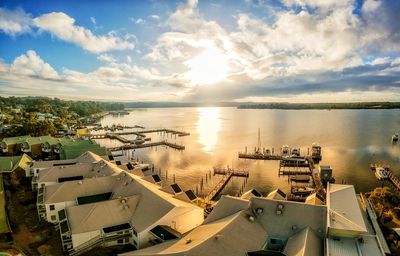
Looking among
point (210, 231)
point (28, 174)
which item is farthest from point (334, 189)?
point (28, 174)

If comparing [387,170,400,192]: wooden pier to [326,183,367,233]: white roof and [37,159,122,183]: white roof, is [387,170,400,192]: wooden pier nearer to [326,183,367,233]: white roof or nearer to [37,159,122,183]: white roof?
[326,183,367,233]: white roof

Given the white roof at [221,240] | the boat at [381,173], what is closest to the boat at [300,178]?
the boat at [381,173]

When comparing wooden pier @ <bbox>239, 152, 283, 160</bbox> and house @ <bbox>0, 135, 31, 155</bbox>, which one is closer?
house @ <bbox>0, 135, 31, 155</bbox>

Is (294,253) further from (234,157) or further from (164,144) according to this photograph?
(164,144)

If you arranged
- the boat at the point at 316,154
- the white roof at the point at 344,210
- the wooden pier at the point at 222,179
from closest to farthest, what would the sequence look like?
the white roof at the point at 344,210
the wooden pier at the point at 222,179
the boat at the point at 316,154

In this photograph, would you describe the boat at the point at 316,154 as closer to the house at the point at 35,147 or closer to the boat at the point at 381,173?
the boat at the point at 381,173

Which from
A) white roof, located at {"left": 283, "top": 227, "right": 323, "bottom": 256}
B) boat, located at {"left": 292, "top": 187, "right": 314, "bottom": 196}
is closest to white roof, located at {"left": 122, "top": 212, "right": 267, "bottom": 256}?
white roof, located at {"left": 283, "top": 227, "right": 323, "bottom": 256}

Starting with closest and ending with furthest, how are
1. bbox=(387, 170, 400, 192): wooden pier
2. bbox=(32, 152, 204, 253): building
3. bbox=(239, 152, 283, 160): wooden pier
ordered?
1. bbox=(32, 152, 204, 253): building
2. bbox=(387, 170, 400, 192): wooden pier
3. bbox=(239, 152, 283, 160): wooden pier
